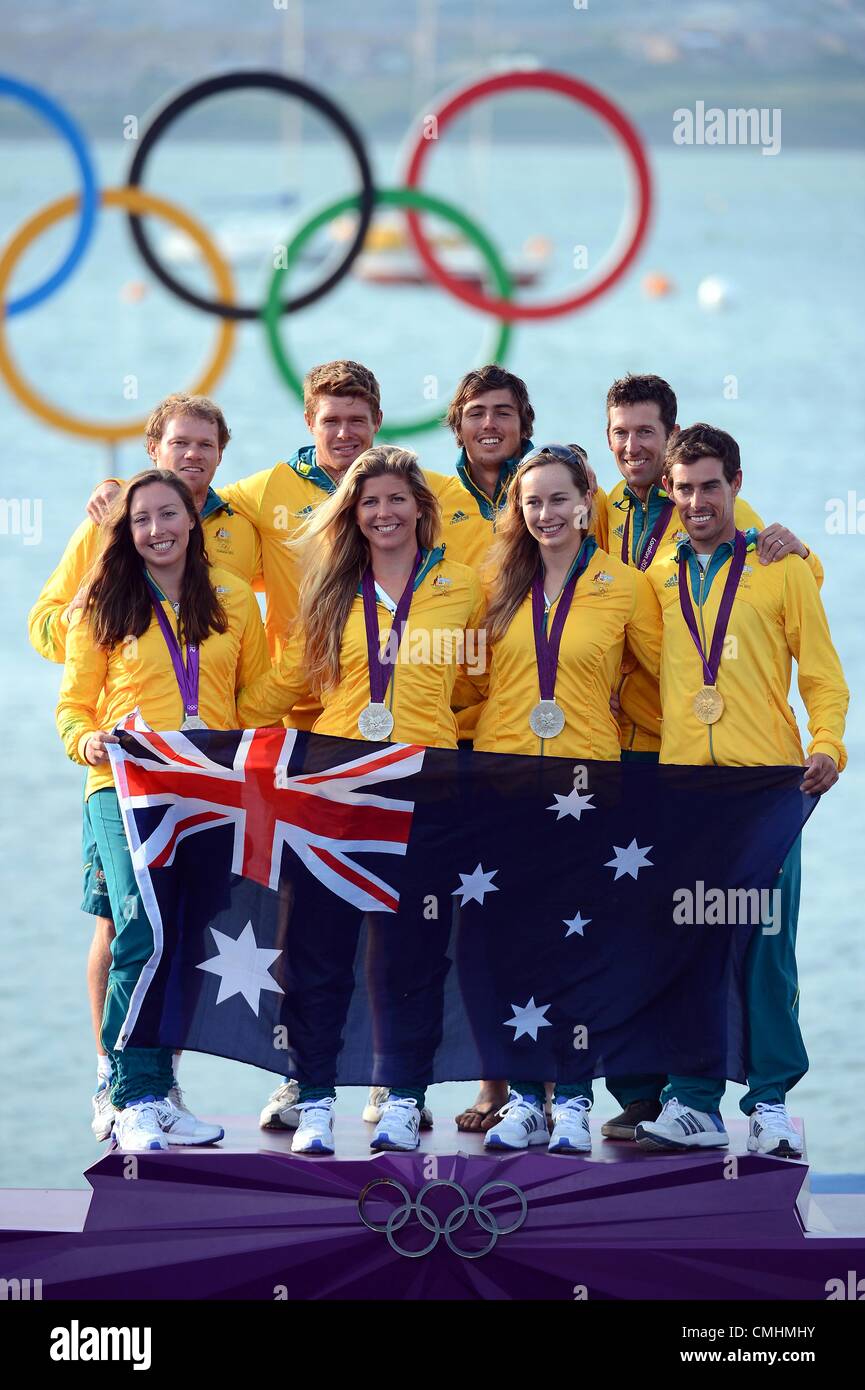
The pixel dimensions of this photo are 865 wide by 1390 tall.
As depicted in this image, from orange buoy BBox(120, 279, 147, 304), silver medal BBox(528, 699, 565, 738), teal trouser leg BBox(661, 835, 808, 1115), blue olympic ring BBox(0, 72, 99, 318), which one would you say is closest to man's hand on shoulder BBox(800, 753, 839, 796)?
teal trouser leg BBox(661, 835, 808, 1115)

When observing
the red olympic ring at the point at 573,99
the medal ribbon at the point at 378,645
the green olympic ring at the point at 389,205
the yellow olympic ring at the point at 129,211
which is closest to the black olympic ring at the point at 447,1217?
the medal ribbon at the point at 378,645

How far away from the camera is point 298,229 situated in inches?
556

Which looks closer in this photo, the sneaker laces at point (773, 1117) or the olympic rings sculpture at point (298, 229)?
the sneaker laces at point (773, 1117)

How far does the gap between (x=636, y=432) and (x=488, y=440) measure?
54cm

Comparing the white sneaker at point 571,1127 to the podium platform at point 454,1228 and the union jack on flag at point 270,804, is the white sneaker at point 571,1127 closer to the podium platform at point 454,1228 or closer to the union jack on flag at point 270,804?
the podium platform at point 454,1228

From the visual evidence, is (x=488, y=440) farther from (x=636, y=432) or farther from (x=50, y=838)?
(x=50, y=838)

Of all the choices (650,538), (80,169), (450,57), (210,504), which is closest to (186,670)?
(210,504)

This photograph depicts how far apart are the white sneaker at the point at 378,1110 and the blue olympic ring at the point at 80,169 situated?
26.2ft

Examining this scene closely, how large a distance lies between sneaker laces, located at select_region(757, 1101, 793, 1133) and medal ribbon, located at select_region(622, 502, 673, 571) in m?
1.92

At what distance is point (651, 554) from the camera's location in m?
8.12

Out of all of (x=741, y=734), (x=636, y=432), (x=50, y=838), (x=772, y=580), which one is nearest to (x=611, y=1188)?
(x=741, y=734)

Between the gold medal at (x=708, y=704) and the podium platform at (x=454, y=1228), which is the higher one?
the gold medal at (x=708, y=704)

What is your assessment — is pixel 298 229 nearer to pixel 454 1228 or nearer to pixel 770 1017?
pixel 770 1017

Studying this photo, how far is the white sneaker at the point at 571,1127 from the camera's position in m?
7.55
